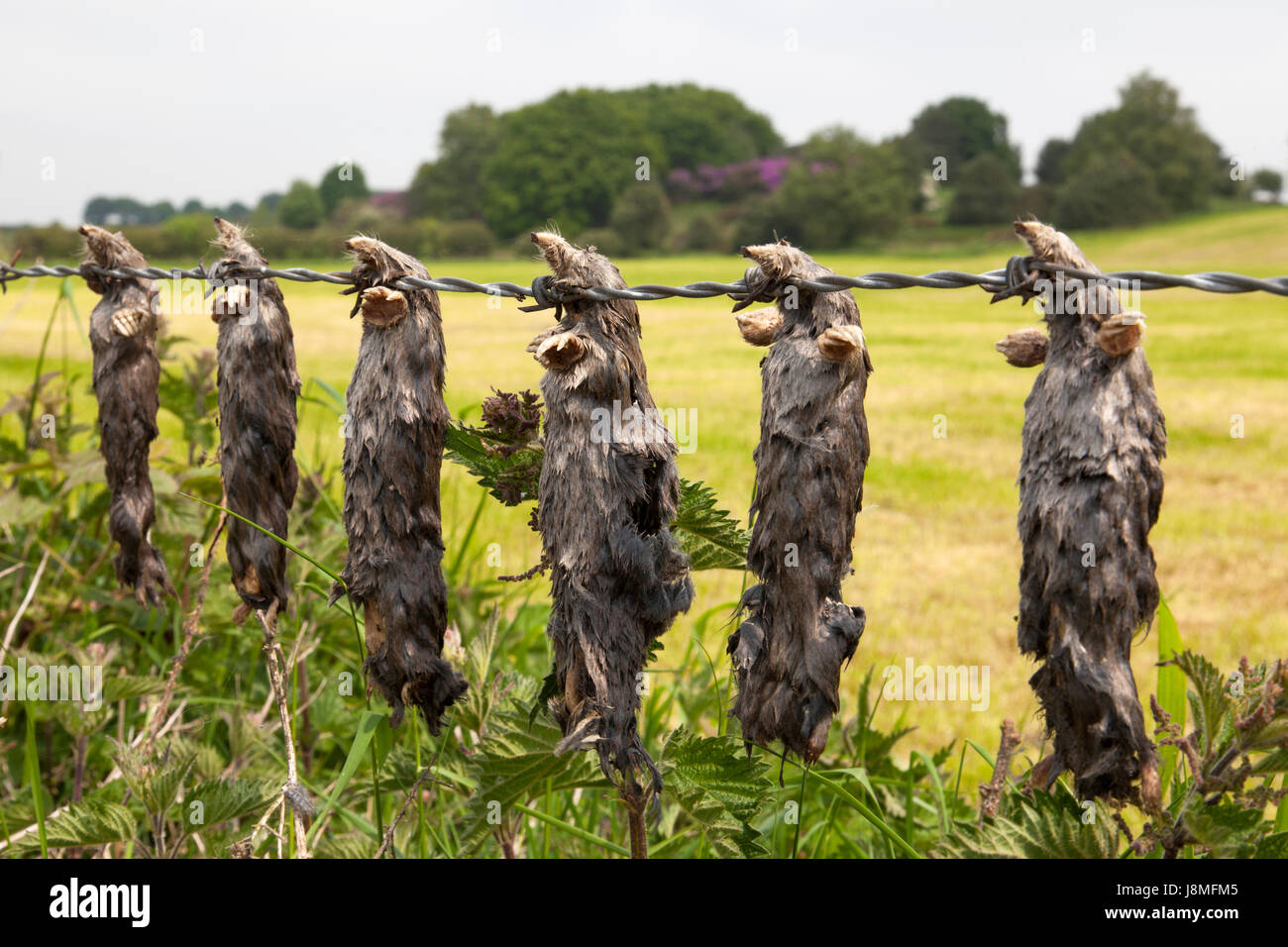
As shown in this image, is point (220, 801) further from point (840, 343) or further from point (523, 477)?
point (840, 343)

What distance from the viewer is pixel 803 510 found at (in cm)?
175

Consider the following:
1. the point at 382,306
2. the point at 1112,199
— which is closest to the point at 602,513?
the point at 382,306

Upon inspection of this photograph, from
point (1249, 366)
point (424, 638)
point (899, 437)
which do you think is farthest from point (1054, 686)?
point (1249, 366)

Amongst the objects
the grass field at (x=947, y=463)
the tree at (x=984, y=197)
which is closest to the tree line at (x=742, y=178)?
the tree at (x=984, y=197)

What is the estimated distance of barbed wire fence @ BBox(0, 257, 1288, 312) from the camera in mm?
1678

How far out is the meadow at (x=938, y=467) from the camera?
237 inches

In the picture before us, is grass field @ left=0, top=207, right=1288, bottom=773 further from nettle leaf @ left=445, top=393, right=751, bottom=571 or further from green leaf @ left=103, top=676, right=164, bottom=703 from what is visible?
green leaf @ left=103, top=676, right=164, bottom=703

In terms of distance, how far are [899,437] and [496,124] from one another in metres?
58.9

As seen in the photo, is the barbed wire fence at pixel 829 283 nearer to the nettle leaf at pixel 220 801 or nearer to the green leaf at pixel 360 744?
the green leaf at pixel 360 744

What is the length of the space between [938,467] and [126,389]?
9.02 meters

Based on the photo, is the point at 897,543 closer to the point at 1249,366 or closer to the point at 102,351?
the point at 102,351

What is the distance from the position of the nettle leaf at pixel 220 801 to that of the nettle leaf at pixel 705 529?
1.47m

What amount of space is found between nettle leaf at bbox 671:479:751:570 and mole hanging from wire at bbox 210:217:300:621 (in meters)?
1.00

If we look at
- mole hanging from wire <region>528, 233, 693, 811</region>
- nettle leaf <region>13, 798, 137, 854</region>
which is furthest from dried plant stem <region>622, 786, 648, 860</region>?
nettle leaf <region>13, 798, 137, 854</region>
